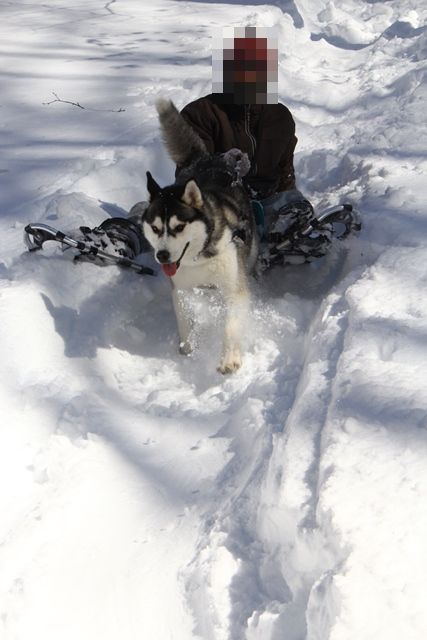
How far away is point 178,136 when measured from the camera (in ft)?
11.7

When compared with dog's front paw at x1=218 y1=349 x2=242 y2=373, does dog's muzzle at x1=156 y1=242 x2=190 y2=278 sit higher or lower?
higher

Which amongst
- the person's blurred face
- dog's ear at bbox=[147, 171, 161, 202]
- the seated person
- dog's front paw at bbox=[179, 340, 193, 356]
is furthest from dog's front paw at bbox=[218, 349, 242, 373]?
the person's blurred face

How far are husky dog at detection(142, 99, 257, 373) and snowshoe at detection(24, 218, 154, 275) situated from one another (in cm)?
42

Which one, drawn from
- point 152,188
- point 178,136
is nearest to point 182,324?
point 152,188

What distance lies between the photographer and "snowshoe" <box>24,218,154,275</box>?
3.33m

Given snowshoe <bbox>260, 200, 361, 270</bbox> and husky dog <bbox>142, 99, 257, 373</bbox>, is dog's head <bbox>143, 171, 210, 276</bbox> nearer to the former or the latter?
husky dog <bbox>142, 99, 257, 373</bbox>

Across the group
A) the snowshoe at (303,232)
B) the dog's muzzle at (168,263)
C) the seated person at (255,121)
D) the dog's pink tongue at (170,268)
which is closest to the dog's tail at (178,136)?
the seated person at (255,121)

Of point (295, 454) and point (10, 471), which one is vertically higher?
point (295, 454)

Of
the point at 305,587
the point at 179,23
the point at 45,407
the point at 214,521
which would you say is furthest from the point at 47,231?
the point at 179,23

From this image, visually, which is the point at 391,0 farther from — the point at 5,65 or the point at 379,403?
the point at 379,403

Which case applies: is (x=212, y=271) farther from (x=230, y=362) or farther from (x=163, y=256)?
(x=230, y=362)

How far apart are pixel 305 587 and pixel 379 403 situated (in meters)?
0.64

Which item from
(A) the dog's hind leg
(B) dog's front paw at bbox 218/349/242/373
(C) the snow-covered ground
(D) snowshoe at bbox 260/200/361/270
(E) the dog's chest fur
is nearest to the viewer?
(C) the snow-covered ground

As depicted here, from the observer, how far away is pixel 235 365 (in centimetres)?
301
